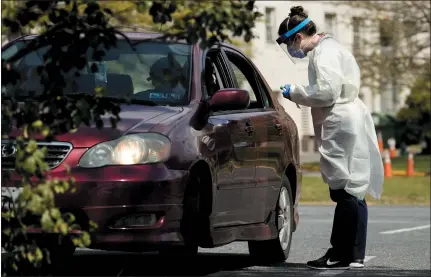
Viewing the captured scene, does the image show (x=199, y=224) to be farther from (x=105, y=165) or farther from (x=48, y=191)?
(x=48, y=191)

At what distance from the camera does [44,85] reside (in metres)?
5.94

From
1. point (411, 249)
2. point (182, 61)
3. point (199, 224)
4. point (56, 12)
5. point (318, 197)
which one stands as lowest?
point (318, 197)

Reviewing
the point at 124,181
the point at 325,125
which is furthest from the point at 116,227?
the point at 325,125

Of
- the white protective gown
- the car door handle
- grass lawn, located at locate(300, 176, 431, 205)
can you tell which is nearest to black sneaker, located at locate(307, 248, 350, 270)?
the white protective gown

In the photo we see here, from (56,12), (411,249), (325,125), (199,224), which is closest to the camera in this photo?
(56,12)

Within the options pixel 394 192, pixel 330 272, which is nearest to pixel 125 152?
pixel 330 272

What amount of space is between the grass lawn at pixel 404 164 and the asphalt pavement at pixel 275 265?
23.9 m

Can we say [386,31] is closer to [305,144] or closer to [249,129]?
[305,144]

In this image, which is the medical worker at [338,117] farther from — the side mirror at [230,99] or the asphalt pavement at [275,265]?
the side mirror at [230,99]

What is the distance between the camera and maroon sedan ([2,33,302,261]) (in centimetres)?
826

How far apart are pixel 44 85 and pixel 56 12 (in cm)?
33

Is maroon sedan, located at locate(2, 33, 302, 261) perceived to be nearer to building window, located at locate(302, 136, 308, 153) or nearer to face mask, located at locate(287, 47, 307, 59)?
face mask, located at locate(287, 47, 307, 59)

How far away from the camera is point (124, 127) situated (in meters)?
8.33

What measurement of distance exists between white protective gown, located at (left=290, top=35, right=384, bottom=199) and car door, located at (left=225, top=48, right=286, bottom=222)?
364mm
